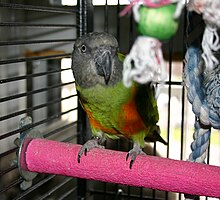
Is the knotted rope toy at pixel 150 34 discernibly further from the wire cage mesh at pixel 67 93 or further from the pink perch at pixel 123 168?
the wire cage mesh at pixel 67 93

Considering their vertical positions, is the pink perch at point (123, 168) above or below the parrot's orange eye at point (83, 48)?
below

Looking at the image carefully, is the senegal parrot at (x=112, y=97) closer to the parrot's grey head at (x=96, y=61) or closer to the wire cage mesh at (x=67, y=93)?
the parrot's grey head at (x=96, y=61)

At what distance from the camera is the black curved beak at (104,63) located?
0.72m

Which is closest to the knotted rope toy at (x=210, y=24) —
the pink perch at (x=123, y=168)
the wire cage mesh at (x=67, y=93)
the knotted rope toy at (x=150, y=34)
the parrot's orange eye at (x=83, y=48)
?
the knotted rope toy at (x=150, y=34)

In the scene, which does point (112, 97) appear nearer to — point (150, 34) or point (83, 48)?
point (83, 48)

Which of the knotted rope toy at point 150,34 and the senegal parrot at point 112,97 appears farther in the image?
the senegal parrot at point 112,97

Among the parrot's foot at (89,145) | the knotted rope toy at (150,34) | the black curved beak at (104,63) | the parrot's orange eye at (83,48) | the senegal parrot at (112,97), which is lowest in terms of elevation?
the parrot's foot at (89,145)

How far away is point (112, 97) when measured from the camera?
85 cm

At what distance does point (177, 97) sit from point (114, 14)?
Result: 0.37 metres

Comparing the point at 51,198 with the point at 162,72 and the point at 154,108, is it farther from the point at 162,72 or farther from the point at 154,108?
the point at 162,72

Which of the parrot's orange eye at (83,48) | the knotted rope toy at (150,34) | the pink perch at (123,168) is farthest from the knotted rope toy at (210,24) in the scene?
the parrot's orange eye at (83,48)

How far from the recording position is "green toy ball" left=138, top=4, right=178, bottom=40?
31 centimetres

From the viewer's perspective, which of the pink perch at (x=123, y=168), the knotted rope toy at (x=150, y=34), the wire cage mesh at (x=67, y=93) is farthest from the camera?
the wire cage mesh at (x=67, y=93)

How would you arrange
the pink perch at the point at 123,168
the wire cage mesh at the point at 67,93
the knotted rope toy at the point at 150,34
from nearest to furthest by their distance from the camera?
1. the knotted rope toy at the point at 150,34
2. the pink perch at the point at 123,168
3. the wire cage mesh at the point at 67,93
